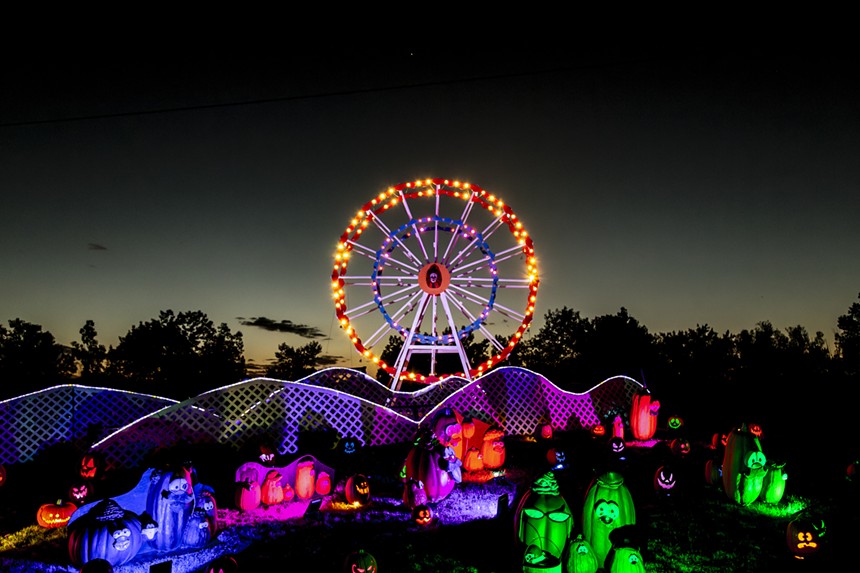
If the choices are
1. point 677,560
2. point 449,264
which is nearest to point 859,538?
point 677,560

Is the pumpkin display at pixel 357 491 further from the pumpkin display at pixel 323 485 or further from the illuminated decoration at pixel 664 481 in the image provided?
the illuminated decoration at pixel 664 481

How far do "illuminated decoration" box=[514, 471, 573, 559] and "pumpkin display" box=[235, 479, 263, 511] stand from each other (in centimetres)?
376

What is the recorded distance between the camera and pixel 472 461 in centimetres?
990

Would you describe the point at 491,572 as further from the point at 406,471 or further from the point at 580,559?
the point at 406,471

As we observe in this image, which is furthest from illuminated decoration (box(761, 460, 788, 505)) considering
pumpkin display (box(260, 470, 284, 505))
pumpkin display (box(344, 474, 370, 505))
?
pumpkin display (box(260, 470, 284, 505))

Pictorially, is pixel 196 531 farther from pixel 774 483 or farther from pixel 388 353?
pixel 388 353

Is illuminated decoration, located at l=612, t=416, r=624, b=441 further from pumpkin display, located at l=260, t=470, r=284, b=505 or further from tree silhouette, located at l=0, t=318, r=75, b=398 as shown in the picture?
tree silhouette, located at l=0, t=318, r=75, b=398

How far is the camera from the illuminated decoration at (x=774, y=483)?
7645 mm

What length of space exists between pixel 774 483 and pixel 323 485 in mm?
5925

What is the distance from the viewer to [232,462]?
938 cm

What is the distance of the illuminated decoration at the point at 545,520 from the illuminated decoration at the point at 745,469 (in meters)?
3.79

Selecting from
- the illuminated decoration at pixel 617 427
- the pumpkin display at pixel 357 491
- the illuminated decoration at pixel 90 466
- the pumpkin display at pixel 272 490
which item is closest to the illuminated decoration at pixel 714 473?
the illuminated decoration at pixel 617 427

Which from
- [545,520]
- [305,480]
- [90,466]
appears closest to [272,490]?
[305,480]

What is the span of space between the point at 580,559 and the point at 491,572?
92cm
